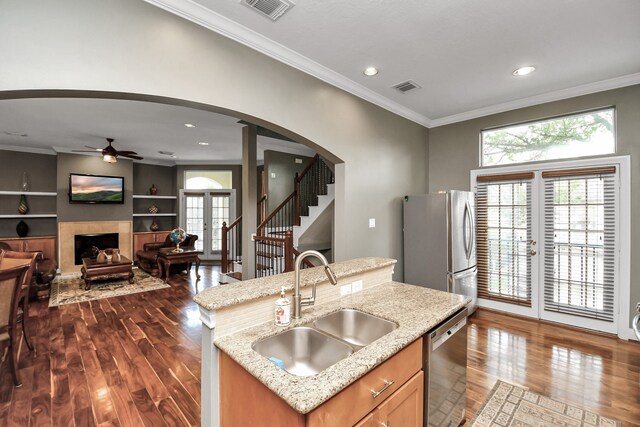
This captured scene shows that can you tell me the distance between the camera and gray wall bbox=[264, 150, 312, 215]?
22.4 ft

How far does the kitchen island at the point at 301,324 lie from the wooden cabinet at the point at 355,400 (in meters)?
0.01

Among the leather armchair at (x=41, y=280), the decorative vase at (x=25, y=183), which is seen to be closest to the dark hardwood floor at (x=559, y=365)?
the leather armchair at (x=41, y=280)

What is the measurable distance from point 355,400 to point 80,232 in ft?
27.2

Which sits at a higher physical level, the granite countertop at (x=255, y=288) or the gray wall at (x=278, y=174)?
the gray wall at (x=278, y=174)

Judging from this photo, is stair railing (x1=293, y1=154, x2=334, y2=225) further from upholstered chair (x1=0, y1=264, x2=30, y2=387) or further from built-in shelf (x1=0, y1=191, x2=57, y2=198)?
built-in shelf (x1=0, y1=191, x2=57, y2=198)

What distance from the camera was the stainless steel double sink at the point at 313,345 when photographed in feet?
4.66

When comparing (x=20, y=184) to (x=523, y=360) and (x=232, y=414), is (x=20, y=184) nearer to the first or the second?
(x=232, y=414)

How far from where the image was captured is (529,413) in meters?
2.17

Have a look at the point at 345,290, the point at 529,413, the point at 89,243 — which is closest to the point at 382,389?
the point at 345,290

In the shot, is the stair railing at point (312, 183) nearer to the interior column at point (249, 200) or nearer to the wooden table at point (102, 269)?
the interior column at point (249, 200)

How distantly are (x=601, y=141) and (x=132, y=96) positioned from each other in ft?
16.2

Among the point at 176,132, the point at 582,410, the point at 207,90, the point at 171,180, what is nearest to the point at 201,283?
the point at 176,132

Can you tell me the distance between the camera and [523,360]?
115 inches

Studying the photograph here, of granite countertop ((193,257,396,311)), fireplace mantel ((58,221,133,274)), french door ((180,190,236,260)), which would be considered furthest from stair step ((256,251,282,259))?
fireplace mantel ((58,221,133,274))
